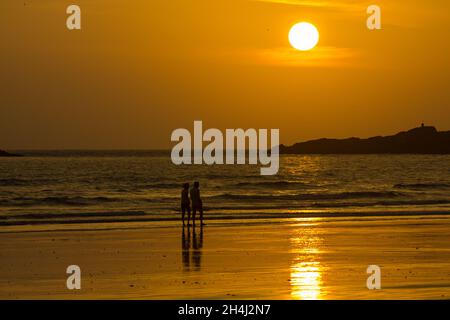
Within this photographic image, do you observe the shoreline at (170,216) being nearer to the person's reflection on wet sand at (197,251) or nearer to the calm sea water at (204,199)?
the calm sea water at (204,199)

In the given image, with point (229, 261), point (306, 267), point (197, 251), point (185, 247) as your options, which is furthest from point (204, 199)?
point (306, 267)

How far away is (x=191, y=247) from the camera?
2459cm

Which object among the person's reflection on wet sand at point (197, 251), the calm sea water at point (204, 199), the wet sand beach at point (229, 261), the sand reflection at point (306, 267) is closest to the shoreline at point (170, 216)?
the calm sea water at point (204, 199)

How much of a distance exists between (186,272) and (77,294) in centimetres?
353

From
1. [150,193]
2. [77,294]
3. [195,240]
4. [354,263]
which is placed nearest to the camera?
[77,294]

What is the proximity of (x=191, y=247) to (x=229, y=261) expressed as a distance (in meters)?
3.61

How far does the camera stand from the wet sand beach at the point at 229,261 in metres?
16.6

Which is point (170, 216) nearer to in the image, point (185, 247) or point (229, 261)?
point (185, 247)

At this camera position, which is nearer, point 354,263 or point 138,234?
point 354,263
